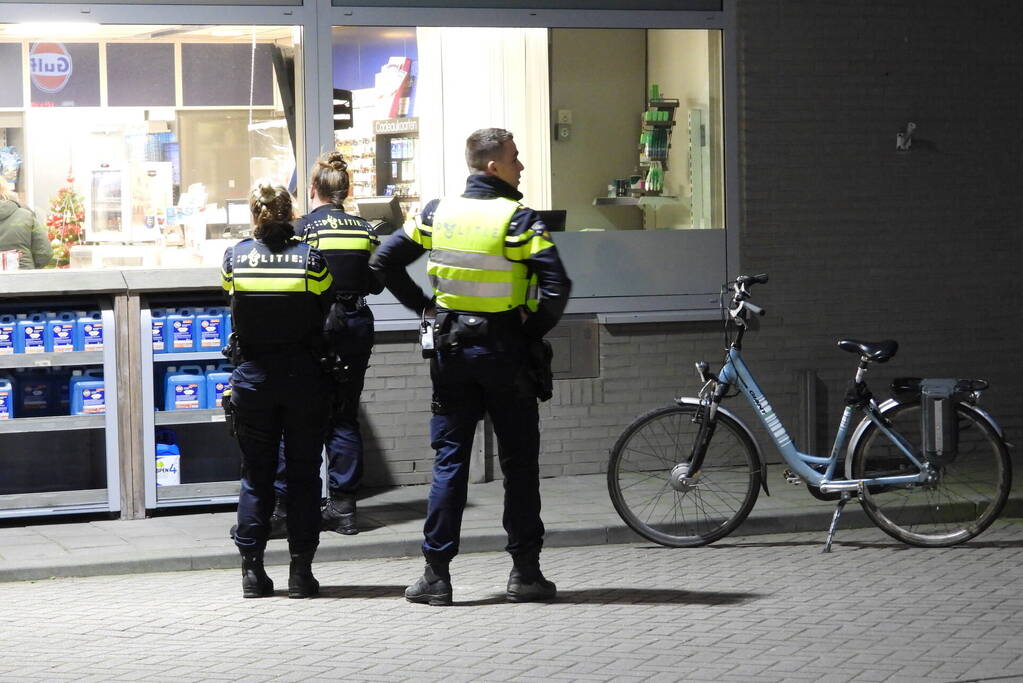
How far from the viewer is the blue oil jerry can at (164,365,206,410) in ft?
30.5

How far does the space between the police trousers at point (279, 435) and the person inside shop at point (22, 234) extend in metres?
3.13

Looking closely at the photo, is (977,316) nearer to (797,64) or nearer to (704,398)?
(797,64)

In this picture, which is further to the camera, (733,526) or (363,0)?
(363,0)

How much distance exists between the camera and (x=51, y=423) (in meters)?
9.09

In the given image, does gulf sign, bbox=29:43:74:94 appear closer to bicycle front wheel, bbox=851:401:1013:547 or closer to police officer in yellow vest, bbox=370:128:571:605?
police officer in yellow vest, bbox=370:128:571:605

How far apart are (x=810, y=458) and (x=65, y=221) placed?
16.3ft

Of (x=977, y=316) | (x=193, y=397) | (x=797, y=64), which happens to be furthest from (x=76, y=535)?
(x=977, y=316)

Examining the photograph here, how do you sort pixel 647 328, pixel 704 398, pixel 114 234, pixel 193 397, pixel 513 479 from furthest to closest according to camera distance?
1. pixel 647 328
2. pixel 114 234
3. pixel 193 397
4. pixel 704 398
5. pixel 513 479

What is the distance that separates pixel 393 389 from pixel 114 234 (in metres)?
2.09

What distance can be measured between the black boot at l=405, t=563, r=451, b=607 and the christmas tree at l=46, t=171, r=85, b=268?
161 inches

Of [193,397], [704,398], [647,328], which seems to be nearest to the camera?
[704,398]

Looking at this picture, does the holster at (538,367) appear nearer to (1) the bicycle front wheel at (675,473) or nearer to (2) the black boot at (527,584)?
(2) the black boot at (527,584)

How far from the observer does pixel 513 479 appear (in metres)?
7.00

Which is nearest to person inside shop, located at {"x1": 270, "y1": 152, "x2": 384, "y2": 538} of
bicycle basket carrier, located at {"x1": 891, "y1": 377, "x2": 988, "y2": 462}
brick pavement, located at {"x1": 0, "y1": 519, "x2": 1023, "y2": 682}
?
brick pavement, located at {"x1": 0, "y1": 519, "x2": 1023, "y2": 682}
